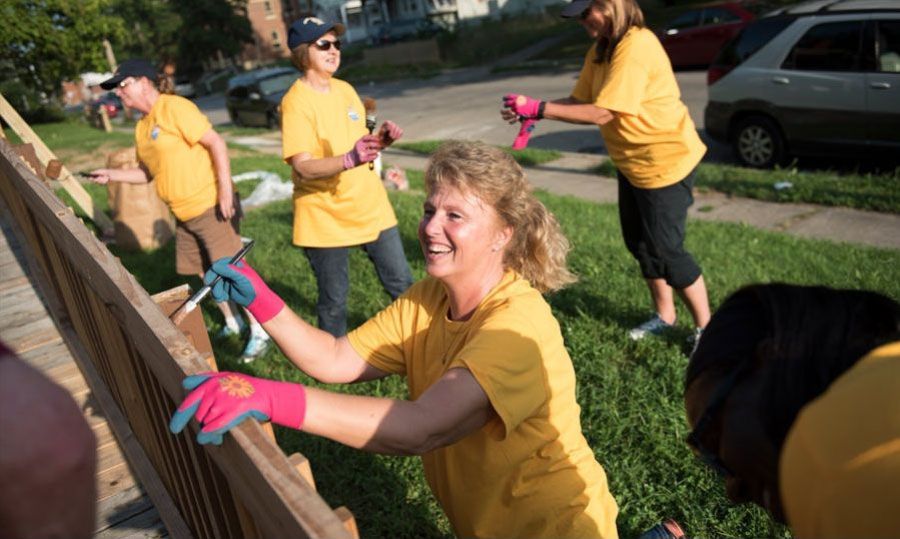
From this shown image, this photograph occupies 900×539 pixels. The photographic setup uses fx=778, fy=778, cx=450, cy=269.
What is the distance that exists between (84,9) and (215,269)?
2521 cm

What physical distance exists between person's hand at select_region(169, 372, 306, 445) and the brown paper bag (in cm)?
661

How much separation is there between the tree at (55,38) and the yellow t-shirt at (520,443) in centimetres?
2362

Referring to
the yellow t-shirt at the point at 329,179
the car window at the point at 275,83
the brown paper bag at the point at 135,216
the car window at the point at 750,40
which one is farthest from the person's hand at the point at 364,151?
the car window at the point at 275,83

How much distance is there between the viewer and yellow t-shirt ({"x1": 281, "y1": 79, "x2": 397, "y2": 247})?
3.98 meters

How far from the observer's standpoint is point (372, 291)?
5.60m

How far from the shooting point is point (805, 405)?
107cm

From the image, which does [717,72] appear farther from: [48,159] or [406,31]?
[406,31]

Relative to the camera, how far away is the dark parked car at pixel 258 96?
64.1 ft

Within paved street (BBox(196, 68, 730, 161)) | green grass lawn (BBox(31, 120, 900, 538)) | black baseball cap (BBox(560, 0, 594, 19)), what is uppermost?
black baseball cap (BBox(560, 0, 594, 19))

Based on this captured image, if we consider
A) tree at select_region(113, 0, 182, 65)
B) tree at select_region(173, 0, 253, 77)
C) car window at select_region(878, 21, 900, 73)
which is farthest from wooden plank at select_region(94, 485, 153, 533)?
tree at select_region(113, 0, 182, 65)

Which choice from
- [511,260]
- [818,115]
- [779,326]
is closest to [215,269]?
[511,260]

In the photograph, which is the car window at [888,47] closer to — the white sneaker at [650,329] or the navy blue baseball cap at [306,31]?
the white sneaker at [650,329]

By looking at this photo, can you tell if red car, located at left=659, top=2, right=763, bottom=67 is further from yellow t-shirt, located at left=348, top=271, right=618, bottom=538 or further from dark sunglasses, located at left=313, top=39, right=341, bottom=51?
yellow t-shirt, located at left=348, top=271, right=618, bottom=538

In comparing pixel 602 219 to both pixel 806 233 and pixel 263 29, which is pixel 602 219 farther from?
pixel 263 29
